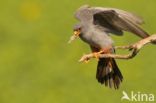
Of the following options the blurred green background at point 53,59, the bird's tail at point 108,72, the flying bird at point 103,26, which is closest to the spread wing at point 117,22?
the flying bird at point 103,26

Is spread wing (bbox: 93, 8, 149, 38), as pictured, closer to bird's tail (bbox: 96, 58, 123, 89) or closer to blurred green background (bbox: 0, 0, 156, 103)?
bird's tail (bbox: 96, 58, 123, 89)

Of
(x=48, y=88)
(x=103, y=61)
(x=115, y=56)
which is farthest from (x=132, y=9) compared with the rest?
(x=115, y=56)

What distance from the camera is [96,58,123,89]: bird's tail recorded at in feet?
37.0

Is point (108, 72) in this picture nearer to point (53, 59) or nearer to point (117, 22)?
point (117, 22)

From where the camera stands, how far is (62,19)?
15930 millimetres

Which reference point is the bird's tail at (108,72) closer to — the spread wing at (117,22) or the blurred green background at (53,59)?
the spread wing at (117,22)

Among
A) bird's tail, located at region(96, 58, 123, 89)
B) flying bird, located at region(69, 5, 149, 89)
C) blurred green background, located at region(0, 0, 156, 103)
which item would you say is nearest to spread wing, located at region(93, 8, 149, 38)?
flying bird, located at region(69, 5, 149, 89)

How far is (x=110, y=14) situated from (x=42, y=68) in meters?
3.98

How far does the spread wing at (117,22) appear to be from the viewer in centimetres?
1081

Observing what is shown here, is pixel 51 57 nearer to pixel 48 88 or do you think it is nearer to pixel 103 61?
pixel 48 88

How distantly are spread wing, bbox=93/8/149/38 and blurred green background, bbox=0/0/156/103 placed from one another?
2.73 m

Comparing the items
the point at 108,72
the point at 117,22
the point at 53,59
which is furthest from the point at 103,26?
the point at 53,59

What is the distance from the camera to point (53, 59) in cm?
1490

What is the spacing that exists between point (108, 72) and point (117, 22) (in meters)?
0.79
